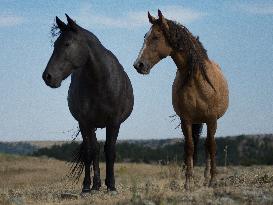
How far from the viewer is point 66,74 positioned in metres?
10.2

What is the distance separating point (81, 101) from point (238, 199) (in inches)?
150

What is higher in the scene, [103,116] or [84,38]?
[84,38]

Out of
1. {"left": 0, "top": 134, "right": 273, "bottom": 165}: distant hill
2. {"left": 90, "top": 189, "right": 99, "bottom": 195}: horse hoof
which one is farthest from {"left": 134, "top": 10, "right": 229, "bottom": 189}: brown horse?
{"left": 0, "top": 134, "right": 273, "bottom": 165}: distant hill

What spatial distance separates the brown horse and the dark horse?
1.25 meters

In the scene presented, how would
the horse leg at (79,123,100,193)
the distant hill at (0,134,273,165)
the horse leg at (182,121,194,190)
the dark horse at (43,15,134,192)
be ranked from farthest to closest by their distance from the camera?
the distant hill at (0,134,273,165) → the horse leg at (79,123,100,193) → the dark horse at (43,15,134,192) → the horse leg at (182,121,194,190)

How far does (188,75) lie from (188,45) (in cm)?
50

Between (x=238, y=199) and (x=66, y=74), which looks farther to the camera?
(x=66, y=74)

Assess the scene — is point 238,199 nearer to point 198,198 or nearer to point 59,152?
point 198,198

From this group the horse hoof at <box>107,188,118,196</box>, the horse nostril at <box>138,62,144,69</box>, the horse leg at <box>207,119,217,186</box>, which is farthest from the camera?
the horse hoof at <box>107,188,118,196</box>

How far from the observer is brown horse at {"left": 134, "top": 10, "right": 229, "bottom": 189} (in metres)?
9.43

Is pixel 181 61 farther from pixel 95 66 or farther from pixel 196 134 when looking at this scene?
pixel 196 134

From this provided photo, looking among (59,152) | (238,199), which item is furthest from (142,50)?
(59,152)

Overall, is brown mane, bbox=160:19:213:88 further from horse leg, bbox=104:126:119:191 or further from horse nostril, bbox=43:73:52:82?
horse nostril, bbox=43:73:52:82

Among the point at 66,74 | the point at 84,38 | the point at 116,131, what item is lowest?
the point at 116,131
